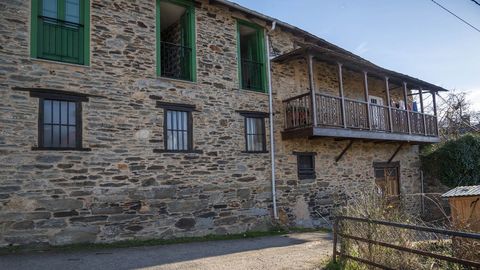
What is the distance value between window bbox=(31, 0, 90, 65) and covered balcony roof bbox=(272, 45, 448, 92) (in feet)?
19.1

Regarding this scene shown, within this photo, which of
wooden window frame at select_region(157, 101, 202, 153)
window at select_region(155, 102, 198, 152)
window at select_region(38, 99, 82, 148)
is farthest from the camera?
window at select_region(155, 102, 198, 152)

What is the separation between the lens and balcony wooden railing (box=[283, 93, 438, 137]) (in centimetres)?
1129

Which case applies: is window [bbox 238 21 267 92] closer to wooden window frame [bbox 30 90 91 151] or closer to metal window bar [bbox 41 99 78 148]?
wooden window frame [bbox 30 90 91 151]

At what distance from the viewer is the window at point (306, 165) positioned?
12.0m

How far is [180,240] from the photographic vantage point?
29.5 ft

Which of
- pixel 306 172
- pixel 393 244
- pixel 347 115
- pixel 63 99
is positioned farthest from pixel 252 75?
pixel 393 244

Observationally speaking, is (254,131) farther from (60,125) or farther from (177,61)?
(60,125)

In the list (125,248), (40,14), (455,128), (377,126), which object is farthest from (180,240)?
(455,128)

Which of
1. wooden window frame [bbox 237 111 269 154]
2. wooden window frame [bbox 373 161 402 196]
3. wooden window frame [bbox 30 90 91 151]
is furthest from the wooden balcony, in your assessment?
wooden window frame [bbox 30 90 91 151]

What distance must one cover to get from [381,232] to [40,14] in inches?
323

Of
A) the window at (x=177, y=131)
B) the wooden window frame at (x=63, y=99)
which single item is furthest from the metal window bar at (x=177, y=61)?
the wooden window frame at (x=63, y=99)

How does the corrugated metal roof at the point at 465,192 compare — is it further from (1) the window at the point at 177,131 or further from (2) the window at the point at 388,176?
(1) the window at the point at 177,131

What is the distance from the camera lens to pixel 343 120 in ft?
38.1

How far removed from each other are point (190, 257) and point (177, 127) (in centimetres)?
382
